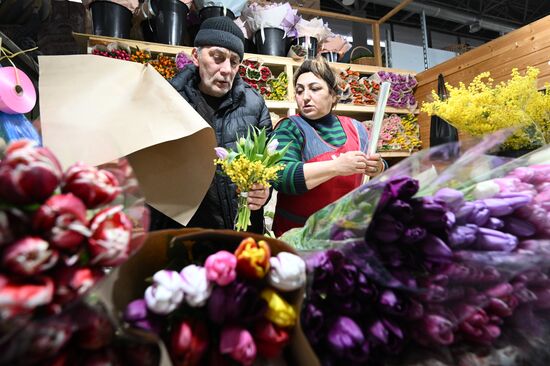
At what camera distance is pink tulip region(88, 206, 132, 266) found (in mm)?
256

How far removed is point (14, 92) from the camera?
62 centimetres

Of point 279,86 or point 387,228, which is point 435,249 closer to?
point 387,228

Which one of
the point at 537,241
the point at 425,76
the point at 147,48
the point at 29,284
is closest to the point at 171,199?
the point at 29,284

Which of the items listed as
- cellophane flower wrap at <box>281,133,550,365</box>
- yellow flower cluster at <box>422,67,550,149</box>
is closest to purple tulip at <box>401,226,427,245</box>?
cellophane flower wrap at <box>281,133,550,365</box>

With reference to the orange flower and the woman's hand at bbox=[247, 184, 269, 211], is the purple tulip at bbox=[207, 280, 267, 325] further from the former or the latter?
the woman's hand at bbox=[247, 184, 269, 211]

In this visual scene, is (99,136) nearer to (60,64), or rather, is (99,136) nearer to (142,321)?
(60,64)

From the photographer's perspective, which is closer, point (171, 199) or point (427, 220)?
point (427, 220)

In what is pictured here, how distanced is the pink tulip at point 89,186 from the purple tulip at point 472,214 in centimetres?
40

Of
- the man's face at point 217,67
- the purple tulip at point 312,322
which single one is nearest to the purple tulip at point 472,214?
the purple tulip at point 312,322

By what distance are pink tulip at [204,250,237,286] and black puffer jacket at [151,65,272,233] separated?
2.91 feet

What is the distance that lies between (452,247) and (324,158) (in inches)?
35.8

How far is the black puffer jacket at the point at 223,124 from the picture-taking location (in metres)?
1.31

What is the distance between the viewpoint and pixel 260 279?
1.10 feet

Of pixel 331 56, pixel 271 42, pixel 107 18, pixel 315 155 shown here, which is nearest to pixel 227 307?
pixel 315 155
